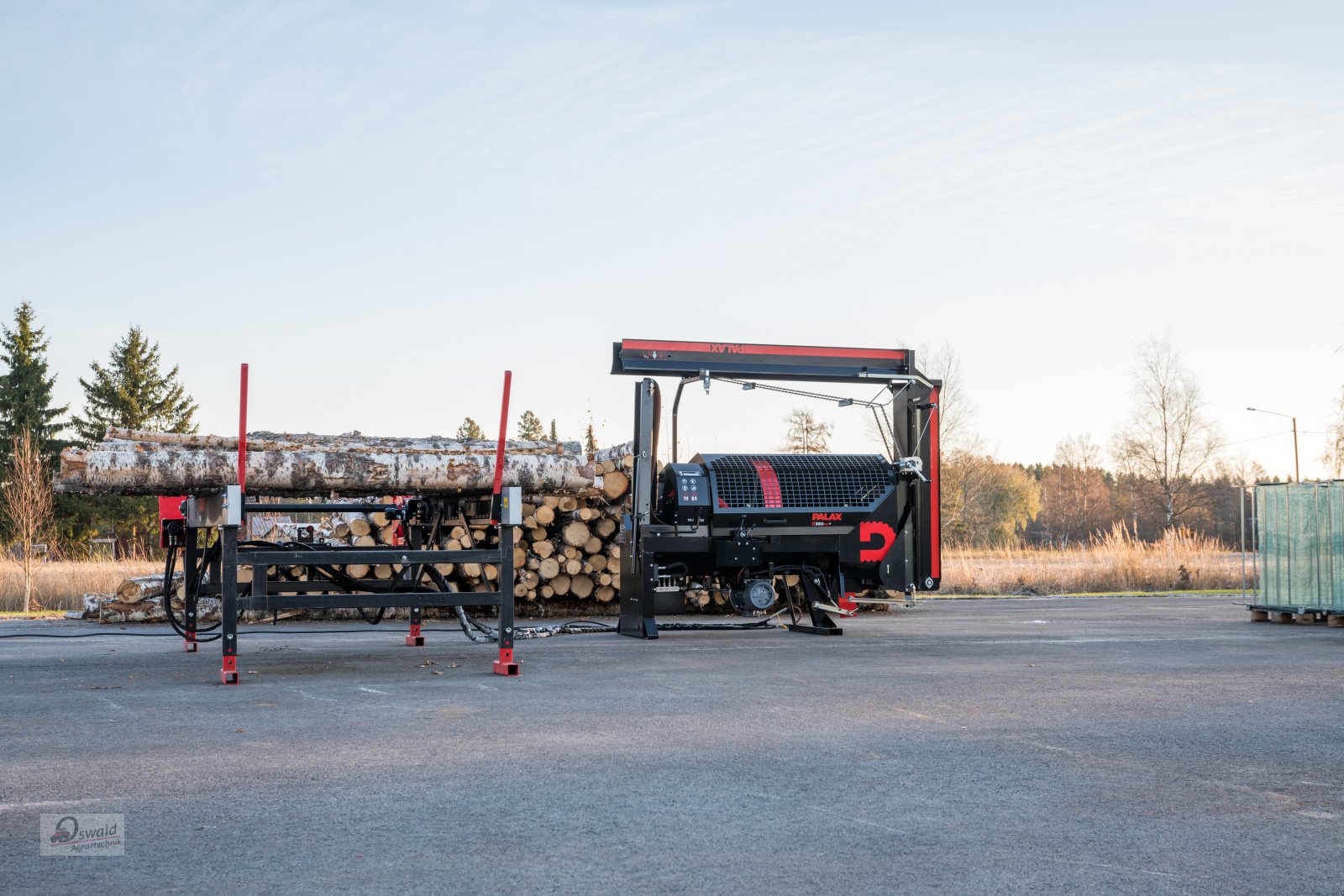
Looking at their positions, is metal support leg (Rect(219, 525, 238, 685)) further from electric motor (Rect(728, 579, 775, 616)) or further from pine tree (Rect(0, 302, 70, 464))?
pine tree (Rect(0, 302, 70, 464))

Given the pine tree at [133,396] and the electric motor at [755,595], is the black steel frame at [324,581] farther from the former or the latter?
the pine tree at [133,396]

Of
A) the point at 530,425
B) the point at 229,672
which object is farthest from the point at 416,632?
the point at 530,425

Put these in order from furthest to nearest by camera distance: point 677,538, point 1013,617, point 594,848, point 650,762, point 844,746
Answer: point 1013,617 < point 677,538 < point 844,746 < point 650,762 < point 594,848

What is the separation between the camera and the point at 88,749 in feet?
19.5

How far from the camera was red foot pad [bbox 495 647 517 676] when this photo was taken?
918cm

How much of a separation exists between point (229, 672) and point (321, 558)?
1.00 m

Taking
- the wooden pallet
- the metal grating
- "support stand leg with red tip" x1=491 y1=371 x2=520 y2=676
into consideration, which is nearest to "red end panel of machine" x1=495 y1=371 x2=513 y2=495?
"support stand leg with red tip" x1=491 y1=371 x2=520 y2=676

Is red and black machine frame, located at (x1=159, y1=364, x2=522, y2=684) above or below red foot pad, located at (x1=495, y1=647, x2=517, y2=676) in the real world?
above

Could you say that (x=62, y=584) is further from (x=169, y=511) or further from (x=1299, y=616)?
(x=1299, y=616)

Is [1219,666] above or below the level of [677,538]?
below

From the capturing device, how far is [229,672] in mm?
8750

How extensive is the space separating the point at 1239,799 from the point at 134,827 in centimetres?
428

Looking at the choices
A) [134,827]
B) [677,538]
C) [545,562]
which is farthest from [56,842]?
[545,562]

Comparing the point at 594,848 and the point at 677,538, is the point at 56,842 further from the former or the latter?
the point at 677,538
